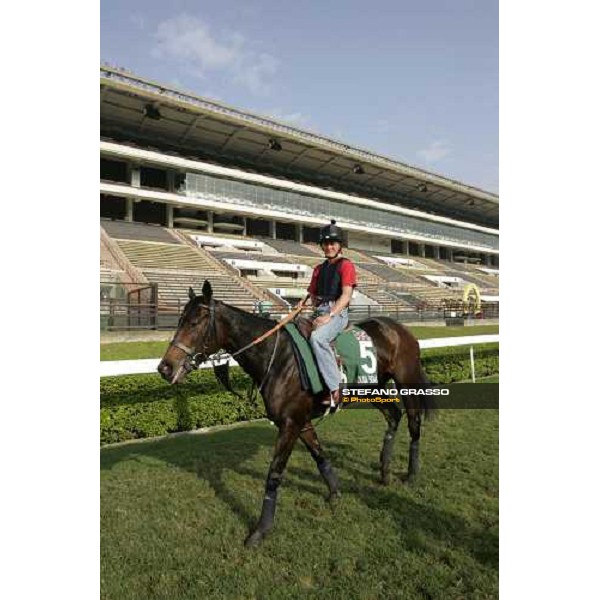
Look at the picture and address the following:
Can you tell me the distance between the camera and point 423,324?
29.9 m

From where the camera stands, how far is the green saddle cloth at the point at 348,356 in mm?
4305

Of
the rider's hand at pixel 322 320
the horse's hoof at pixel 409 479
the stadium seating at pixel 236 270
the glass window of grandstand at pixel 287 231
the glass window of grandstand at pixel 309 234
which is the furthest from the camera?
the glass window of grandstand at pixel 309 234

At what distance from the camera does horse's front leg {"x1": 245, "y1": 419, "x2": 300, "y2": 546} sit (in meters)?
3.84

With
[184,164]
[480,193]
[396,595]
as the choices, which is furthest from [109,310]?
[480,193]

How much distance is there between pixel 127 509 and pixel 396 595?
2.91 metres

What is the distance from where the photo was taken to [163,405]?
735cm

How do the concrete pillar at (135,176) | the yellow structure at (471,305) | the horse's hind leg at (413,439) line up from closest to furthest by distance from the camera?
the horse's hind leg at (413,439), the yellow structure at (471,305), the concrete pillar at (135,176)

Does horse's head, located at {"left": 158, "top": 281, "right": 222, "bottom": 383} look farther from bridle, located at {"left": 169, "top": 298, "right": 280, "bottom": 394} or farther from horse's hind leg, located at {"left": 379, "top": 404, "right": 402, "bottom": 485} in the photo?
horse's hind leg, located at {"left": 379, "top": 404, "right": 402, "bottom": 485}

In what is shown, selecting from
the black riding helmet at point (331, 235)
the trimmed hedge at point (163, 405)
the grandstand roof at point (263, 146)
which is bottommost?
the trimmed hedge at point (163, 405)

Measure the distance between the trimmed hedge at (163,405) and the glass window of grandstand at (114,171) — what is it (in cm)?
3428

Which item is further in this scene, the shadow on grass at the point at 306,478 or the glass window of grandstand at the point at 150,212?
the glass window of grandstand at the point at 150,212

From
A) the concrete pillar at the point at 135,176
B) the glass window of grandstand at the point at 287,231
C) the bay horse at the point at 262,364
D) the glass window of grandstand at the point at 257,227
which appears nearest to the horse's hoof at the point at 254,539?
the bay horse at the point at 262,364

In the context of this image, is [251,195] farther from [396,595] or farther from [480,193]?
[396,595]

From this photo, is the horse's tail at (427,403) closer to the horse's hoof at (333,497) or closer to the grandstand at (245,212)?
the horse's hoof at (333,497)
